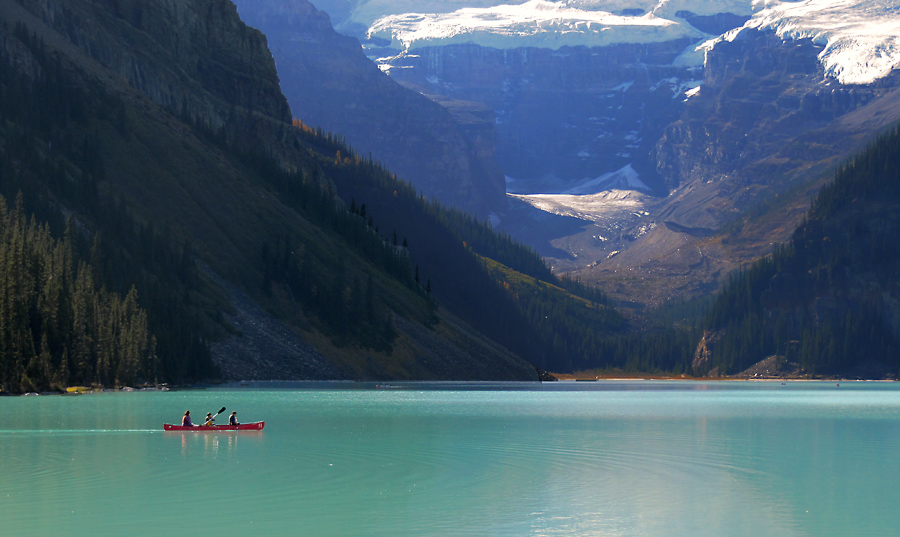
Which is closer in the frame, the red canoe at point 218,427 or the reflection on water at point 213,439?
the reflection on water at point 213,439

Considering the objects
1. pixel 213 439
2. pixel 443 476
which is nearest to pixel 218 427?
pixel 213 439

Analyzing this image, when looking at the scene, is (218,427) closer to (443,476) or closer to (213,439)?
(213,439)

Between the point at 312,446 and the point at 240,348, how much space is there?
117 metres

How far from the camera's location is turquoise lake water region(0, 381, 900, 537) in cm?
4559

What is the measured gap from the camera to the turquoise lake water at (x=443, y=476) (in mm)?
45594

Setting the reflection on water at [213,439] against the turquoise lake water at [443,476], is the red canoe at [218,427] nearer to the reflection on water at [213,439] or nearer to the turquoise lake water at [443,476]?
the reflection on water at [213,439]

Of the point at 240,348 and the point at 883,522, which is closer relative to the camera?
the point at 883,522

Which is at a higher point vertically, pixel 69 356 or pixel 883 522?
pixel 69 356

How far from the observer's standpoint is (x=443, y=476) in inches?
2341

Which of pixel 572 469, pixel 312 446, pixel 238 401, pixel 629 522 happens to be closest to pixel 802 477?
pixel 572 469

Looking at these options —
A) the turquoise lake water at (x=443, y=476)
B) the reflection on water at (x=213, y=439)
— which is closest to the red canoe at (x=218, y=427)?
the reflection on water at (x=213, y=439)

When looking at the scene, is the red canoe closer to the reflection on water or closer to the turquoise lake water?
the reflection on water

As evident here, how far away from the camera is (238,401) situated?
12825 centimetres

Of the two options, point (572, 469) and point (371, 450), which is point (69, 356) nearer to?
point (371, 450)
